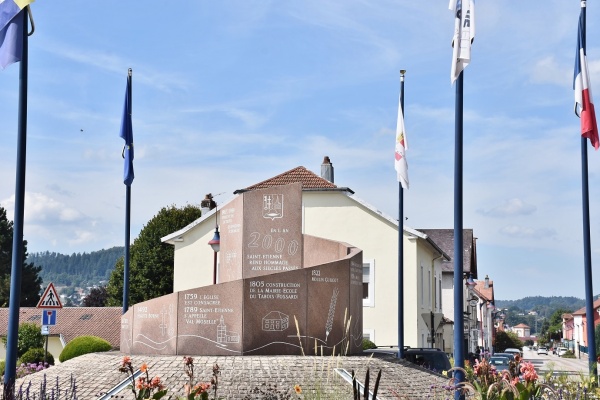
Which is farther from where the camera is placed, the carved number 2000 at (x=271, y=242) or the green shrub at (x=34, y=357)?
the green shrub at (x=34, y=357)

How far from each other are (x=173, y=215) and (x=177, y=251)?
17864mm

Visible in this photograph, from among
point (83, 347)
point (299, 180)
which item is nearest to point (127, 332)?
point (83, 347)

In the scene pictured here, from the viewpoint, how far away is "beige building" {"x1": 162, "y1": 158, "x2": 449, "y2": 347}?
36.3 meters

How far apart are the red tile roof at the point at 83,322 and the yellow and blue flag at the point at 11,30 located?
4035 centimetres

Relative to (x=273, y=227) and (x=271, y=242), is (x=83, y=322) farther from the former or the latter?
(x=273, y=227)

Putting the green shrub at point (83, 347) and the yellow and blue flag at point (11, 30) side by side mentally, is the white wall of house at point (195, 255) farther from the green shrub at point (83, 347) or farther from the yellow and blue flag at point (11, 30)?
the yellow and blue flag at point (11, 30)

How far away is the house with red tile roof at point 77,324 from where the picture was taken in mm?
53509

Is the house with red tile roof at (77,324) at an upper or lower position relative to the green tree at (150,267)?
lower

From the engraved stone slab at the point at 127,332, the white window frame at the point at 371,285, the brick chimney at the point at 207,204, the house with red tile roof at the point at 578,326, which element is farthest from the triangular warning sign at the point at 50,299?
the house with red tile roof at the point at 578,326

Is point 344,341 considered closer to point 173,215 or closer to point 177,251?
point 177,251

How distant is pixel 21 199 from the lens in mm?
12930

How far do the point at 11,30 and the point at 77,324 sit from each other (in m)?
44.8

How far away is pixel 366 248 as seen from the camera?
3694cm

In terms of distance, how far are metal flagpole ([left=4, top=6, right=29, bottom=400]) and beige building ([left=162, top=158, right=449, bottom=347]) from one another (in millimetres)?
22598
